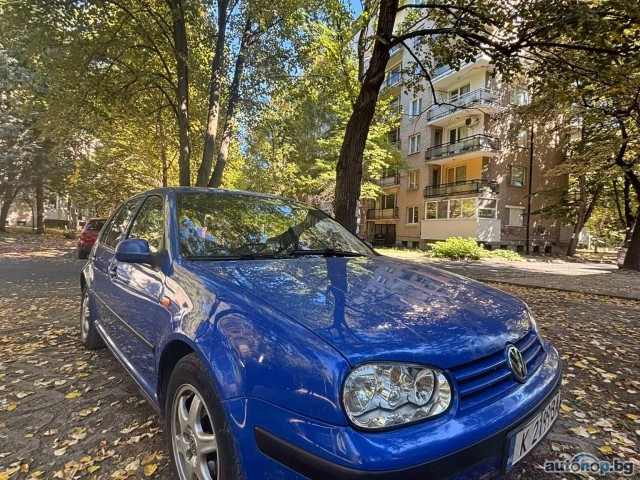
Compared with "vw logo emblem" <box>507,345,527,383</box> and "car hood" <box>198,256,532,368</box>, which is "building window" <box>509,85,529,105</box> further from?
"vw logo emblem" <box>507,345,527,383</box>

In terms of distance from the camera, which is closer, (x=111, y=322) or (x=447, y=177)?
(x=111, y=322)

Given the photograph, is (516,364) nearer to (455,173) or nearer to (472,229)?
(472,229)

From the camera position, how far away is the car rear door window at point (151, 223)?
2682 millimetres

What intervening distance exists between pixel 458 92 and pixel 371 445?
2990 centimetres

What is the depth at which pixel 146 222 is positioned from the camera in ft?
10.1

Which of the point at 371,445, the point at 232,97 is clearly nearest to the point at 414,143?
the point at 232,97

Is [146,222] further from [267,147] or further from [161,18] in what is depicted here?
[267,147]

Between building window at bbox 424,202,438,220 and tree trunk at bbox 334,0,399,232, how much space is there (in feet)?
71.6

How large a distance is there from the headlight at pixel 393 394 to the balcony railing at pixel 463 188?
1011 inches

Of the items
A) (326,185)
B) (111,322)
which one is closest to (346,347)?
(111,322)

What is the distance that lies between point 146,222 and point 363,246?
1.79 meters

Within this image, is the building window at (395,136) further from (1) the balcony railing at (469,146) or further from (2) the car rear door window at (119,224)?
(2) the car rear door window at (119,224)

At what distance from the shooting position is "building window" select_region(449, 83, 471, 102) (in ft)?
86.4

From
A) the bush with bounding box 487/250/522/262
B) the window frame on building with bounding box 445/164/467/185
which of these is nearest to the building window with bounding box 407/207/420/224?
the window frame on building with bounding box 445/164/467/185
